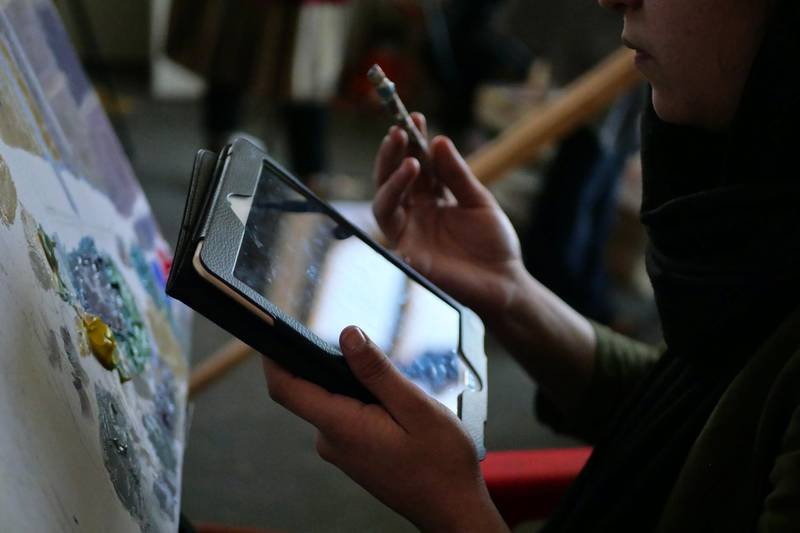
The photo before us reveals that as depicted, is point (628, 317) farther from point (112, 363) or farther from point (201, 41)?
point (112, 363)

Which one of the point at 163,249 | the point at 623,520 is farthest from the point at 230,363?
the point at 623,520

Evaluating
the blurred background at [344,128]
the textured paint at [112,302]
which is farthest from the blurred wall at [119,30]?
the textured paint at [112,302]

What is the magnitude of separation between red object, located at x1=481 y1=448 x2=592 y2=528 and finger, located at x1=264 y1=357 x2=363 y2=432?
12.2 inches

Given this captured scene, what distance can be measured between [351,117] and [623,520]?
2.94 m

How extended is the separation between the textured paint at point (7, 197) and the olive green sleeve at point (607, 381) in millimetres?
546

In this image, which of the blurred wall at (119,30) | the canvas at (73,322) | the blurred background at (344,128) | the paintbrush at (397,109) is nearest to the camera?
the canvas at (73,322)

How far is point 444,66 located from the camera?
3141 millimetres

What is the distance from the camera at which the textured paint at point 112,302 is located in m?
0.63

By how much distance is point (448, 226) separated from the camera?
0.88 metres

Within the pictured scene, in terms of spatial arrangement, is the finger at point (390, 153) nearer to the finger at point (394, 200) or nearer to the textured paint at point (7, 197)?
the finger at point (394, 200)

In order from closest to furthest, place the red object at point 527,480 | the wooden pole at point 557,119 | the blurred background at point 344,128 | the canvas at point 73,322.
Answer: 1. the canvas at point 73,322
2. the red object at point 527,480
3. the wooden pole at point 557,119
4. the blurred background at point 344,128

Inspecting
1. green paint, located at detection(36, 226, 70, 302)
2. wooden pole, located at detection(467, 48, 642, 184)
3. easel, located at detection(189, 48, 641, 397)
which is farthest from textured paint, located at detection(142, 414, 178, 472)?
wooden pole, located at detection(467, 48, 642, 184)

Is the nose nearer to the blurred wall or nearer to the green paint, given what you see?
the green paint

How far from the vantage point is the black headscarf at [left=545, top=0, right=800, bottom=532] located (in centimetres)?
59
